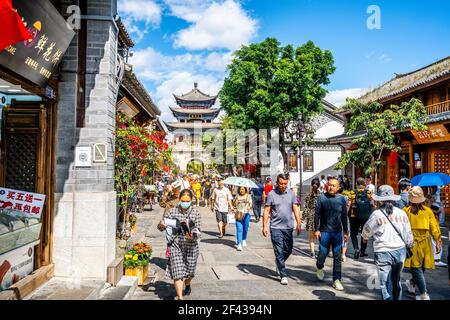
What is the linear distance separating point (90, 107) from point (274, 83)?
19026 mm

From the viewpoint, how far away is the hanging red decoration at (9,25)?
300 cm

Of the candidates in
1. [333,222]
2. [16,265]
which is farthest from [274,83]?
[16,265]

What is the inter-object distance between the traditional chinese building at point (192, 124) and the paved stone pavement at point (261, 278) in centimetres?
4562

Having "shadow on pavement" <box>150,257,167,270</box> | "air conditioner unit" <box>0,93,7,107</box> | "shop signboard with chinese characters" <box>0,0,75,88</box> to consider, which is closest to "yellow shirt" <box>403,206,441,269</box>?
"shadow on pavement" <box>150,257,167,270</box>

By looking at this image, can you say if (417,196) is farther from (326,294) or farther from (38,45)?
(38,45)

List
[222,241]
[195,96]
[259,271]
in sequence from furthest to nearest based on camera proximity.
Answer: [195,96] → [222,241] → [259,271]

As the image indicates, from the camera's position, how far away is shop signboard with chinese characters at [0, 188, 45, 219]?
4.79 meters

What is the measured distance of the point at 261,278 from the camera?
6.25m

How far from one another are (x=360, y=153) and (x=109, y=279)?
8406mm

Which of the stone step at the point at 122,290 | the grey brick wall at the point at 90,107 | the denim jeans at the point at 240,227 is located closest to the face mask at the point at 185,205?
the grey brick wall at the point at 90,107
